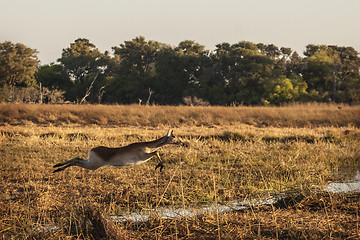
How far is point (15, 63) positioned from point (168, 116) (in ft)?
85.4

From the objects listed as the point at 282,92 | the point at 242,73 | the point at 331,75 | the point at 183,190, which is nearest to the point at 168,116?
the point at 183,190

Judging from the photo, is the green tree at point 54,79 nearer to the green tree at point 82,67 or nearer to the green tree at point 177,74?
the green tree at point 82,67

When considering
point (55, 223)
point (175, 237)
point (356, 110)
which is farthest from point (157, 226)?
point (356, 110)

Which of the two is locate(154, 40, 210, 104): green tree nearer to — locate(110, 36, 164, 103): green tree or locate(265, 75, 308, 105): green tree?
locate(110, 36, 164, 103): green tree

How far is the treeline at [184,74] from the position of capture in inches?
1565

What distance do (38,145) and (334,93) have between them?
3475cm

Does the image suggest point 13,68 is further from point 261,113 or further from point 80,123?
point 261,113

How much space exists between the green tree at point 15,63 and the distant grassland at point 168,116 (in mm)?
21957

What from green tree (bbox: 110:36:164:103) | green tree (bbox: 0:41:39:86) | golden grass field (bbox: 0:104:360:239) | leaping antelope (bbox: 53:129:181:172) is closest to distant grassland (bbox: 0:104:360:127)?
golden grass field (bbox: 0:104:360:239)

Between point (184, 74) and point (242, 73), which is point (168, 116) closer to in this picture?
point (242, 73)

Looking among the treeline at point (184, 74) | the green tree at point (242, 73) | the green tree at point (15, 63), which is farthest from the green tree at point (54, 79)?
the green tree at point (242, 73)

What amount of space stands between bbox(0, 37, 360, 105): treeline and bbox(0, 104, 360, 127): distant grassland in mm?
14706

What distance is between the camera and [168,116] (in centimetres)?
2009

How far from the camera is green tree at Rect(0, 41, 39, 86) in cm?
4038
